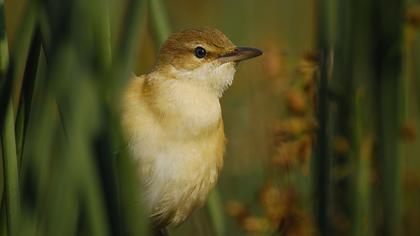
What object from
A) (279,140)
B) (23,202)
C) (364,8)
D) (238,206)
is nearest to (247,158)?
(238,206)

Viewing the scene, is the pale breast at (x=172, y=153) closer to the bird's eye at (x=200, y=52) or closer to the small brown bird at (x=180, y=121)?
the small brown bird at (x=180, y=121)

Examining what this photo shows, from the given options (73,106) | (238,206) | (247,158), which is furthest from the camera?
(247,158)

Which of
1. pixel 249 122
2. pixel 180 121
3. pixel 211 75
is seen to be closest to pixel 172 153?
pixel 180 121

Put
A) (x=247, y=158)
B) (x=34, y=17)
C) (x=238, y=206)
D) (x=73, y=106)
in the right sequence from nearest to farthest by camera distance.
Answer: (x=73, y=106) → (x=34, y=17) → (x=238, y=206) → (x=247, y=158)

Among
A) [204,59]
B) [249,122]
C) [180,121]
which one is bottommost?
[249,122]

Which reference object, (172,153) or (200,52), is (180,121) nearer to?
(172,153)

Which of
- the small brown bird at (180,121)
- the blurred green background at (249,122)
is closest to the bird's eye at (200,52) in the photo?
the small brown bird at (180,121)

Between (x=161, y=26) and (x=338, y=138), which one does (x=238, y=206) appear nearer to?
(x=338, y=138)
